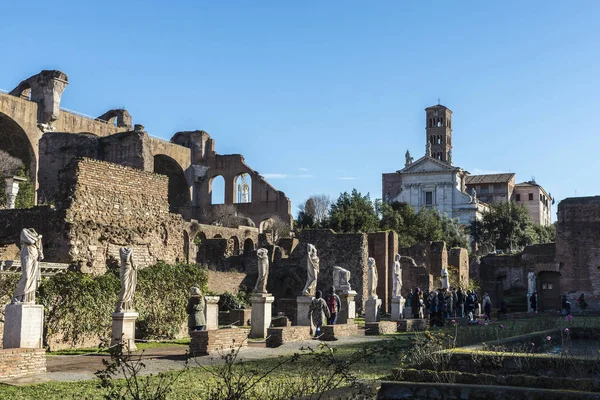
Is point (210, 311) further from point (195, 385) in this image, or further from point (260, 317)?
point (195, 385)

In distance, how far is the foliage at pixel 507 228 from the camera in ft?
232

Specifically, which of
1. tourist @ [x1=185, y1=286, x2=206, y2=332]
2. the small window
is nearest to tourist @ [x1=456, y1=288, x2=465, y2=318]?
tourist @ [x1=185, y1=286, x2=206, y2=332]

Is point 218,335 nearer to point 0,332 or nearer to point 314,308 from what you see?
point 0,332

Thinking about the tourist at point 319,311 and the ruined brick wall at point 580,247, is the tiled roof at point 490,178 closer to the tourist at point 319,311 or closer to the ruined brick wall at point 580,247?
the ruined brick wall at point 580,247

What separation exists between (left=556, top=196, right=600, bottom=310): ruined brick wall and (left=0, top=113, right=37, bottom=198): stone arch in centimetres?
2828

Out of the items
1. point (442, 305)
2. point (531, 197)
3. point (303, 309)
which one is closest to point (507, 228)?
point (531, 197)

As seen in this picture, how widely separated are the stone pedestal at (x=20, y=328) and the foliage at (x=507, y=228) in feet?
201

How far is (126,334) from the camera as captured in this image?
14930 mm

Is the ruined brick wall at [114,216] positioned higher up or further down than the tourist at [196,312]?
higher up

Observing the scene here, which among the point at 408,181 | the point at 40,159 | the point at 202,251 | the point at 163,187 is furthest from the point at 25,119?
the point at 408,181

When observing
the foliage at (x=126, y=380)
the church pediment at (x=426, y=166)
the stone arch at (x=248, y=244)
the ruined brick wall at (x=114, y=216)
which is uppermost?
the church pediment at (x=426, y=166)

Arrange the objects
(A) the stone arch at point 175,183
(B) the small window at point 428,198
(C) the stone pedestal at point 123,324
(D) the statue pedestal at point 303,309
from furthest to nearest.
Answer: (B) the small window at point 428,198
(A) the stone arch at point 175,183
(D) the statue pedestal at point 303,309
(C) the stone pedestal at point 123,324

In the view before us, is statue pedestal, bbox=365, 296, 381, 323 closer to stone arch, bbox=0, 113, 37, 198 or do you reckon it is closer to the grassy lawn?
the grassy lawn

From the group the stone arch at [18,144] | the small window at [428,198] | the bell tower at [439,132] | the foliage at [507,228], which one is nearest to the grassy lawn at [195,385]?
the stone arch at [18,144]
